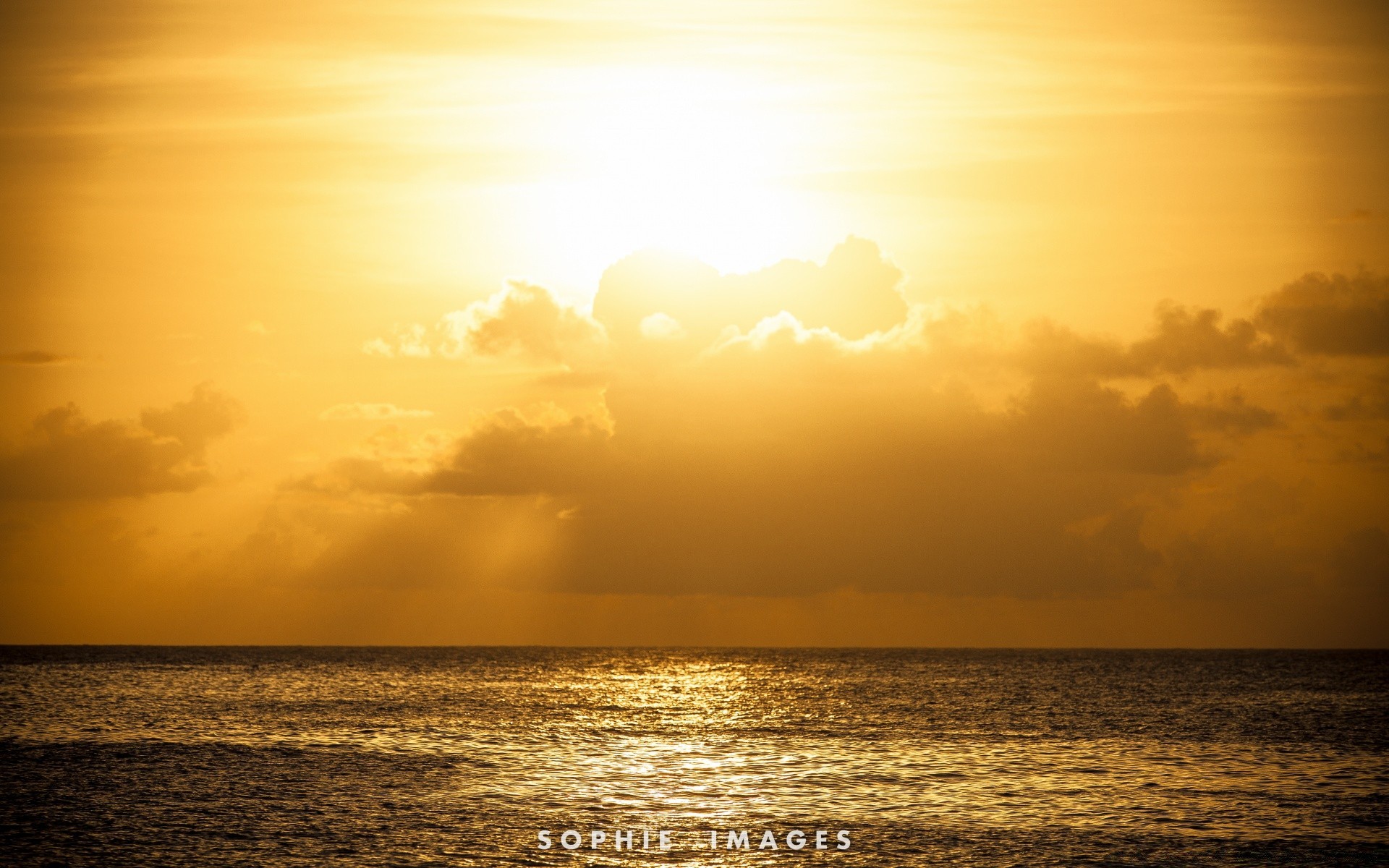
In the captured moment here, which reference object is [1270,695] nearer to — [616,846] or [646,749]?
[646,749]

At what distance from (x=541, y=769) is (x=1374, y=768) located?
1871 inches

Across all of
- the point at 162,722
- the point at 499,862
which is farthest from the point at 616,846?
the point at 162,722

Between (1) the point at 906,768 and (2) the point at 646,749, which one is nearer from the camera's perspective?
(1) the point at 906,768

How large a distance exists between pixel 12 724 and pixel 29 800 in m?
45.5

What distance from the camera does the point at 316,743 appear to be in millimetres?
85500

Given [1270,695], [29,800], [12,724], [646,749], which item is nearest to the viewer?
[29,800]

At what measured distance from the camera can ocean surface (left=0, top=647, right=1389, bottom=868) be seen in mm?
49125

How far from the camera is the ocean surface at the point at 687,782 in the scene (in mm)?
49125

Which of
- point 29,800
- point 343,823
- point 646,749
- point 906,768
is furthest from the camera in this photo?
point 646,749

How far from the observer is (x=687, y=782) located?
6588 cm

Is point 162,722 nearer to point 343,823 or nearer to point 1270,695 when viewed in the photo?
point 343,823

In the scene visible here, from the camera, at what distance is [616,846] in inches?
1929

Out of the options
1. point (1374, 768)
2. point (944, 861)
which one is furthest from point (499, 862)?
point (1374, 768)

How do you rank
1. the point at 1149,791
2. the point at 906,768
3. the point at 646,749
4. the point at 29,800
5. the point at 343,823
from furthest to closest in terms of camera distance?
the point at 646,749 < the point at 906,768 < the point at 1149,791 < the point at 29,800 < the point at 343,823
